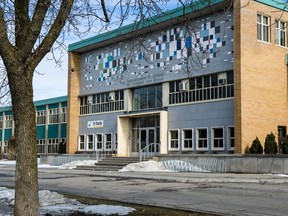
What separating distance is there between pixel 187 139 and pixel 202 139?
4.96 ft

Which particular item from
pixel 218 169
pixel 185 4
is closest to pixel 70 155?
pixel 218 169

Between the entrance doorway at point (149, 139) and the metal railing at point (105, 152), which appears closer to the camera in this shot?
the entrance doorway at point (149, 139)

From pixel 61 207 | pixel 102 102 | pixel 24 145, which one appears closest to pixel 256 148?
pixel 102 102

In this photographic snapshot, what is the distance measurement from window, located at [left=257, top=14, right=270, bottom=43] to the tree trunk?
25.8m

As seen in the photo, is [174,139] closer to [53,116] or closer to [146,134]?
[146,134]

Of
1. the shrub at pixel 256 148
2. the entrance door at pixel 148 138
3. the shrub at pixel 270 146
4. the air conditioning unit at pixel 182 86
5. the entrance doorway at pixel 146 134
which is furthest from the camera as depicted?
the entrance door at pixel 148 138

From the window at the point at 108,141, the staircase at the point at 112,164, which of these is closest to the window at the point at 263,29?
the staircase at the point at 112,164

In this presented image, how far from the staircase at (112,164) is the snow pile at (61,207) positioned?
66.8ft

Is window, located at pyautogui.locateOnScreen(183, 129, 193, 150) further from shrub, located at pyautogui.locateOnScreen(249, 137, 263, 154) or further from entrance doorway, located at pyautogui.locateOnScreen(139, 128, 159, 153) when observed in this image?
shrub, located at pyautogui.locateOnScreen(249, 137, 263, 154)

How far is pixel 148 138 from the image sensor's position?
3712 centimetres

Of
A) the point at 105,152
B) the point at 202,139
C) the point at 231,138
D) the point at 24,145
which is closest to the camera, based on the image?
the point at 24,145

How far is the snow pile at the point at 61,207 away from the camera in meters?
9.13

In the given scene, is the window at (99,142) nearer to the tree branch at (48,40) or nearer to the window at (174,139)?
the window at (174,139)

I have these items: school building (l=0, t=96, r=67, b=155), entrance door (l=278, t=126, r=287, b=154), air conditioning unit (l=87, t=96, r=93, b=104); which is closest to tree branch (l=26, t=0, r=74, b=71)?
entrance door (l=278, t=126, r=287, b=154)
